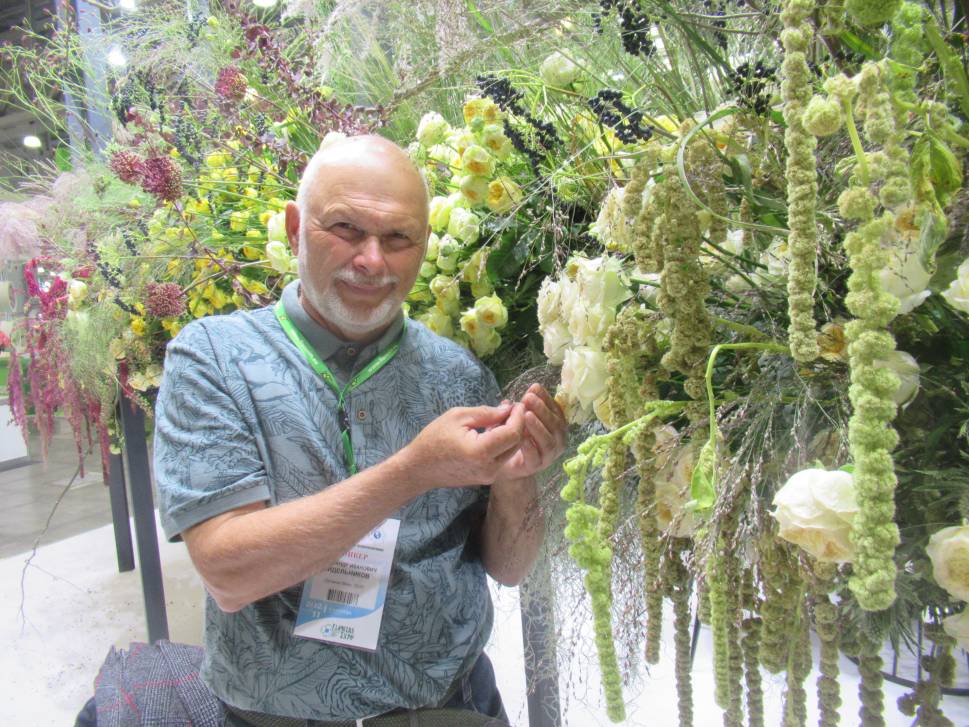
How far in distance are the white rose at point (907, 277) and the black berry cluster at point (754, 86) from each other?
175 millimetres

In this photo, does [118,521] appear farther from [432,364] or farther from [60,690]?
[432,364]

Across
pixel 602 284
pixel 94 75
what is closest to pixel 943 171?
pixel 602 284

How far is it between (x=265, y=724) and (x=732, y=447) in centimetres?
85

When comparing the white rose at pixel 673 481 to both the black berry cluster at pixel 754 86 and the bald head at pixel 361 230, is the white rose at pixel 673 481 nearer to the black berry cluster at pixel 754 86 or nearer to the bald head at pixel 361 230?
the black berry cluster at pixel 754 86

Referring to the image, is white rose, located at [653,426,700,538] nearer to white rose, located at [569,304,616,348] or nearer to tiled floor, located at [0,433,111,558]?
white rose, located at [569,304,616,348]

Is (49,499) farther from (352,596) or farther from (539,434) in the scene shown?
(539,434)

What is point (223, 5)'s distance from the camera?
1753 millimetres

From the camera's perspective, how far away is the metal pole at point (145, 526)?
86.4 inches

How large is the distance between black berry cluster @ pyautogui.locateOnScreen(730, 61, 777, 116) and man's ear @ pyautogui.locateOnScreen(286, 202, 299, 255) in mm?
724

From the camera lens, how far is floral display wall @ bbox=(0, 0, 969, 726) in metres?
0.40

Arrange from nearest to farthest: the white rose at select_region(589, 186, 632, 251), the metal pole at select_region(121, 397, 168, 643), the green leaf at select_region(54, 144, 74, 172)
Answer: the white rose at select_region(589, 186, 632, 251), the metal pole at select_region(121, 397, 168, 643), the green leaf at select_region(54, 144, 74, 172)

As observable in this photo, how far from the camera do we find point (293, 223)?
3.74ft

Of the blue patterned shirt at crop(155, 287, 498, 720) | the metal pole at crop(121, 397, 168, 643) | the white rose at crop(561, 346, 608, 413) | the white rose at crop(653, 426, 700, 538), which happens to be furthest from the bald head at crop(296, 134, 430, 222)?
the metal pole at crop(121, 397, 168, 643)

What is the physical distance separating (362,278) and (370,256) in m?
0.04
